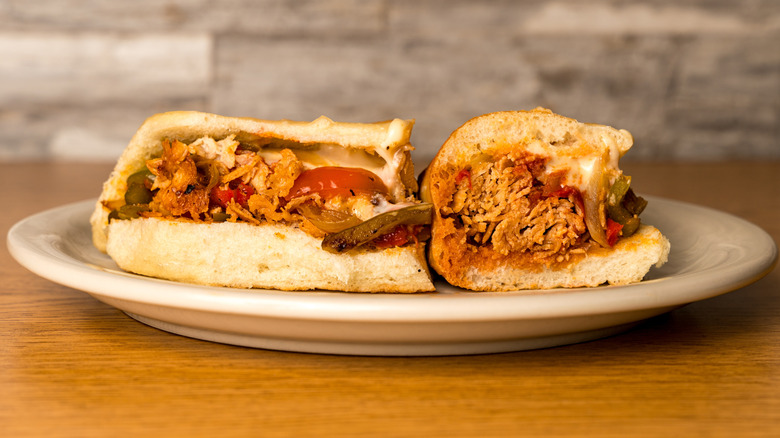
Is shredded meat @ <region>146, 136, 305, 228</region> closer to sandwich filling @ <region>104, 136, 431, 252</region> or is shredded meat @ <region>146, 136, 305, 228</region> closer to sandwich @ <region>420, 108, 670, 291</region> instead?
sandwich filling @ <region>104, 136, 431, 252</region>

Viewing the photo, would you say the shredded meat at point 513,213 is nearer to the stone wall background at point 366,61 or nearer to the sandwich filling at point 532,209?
the sandwich filling at point 532,209

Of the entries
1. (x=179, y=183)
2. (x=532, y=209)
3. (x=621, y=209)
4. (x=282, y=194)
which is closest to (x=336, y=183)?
(x=282, y=194)

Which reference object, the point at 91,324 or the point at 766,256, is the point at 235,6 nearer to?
the point at 91,324

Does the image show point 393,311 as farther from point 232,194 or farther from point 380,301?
point 232,194

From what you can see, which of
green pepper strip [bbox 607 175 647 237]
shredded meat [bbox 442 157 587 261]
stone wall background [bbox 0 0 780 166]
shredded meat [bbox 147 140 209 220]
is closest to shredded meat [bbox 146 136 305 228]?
shredded meat [bbox 147 140 209 220]

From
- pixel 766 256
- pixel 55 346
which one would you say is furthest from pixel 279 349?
pixel 766 256

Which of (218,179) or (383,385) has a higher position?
(218,179)
